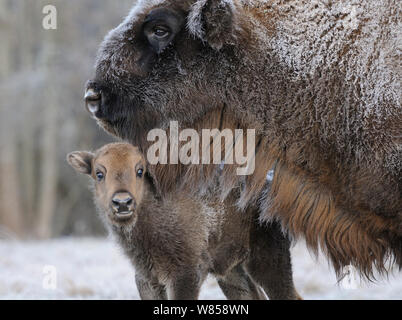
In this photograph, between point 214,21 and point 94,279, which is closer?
point 214,21

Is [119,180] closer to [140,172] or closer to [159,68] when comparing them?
[140,172]

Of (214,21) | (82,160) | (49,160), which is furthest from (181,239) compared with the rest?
(49,160)

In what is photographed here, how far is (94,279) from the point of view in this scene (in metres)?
8.65

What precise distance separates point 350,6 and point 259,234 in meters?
2.42

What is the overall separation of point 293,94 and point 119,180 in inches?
81.1

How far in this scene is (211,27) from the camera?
150 inches

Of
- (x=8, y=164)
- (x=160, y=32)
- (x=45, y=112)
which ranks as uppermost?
(x=160, y=32)

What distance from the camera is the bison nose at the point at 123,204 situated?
202 inches

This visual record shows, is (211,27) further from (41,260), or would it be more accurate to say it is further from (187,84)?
(41,260)

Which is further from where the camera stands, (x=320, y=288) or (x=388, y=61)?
(x=320, y=288)

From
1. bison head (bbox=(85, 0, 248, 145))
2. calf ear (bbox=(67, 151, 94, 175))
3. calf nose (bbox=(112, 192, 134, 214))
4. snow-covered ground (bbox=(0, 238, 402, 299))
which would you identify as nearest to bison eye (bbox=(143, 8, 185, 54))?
bison head (bbox=(85, 0, 248, 145))

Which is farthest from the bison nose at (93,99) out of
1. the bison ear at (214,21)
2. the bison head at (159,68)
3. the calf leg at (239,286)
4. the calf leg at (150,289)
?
the calf leg at (239,286)

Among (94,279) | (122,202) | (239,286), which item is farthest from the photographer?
(94,279)

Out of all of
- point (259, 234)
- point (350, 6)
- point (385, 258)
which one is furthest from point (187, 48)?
point (259, 234)
